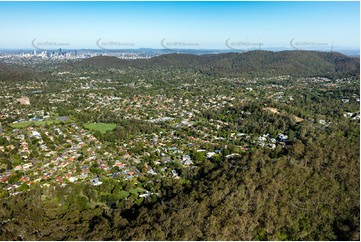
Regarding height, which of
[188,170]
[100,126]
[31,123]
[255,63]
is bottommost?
[100,126]

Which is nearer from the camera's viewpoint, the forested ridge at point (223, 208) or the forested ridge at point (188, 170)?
the forested ridge at point (223, 208)

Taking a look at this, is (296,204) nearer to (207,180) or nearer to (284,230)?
(284,230)

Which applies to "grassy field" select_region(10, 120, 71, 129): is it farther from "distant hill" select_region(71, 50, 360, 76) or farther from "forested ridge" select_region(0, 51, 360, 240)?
"distant hill" select_region(71, 50, 360, 76)

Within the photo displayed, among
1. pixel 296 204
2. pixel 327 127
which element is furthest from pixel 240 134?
pixel 296 204

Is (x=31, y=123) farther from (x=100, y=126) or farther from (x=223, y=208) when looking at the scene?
(x=223, y=208)

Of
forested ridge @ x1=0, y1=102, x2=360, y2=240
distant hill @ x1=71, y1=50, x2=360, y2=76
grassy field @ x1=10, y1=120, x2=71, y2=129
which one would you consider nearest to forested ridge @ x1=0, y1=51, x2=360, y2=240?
forested ridge @ x1=0, y1=102, x2=360, y2=240

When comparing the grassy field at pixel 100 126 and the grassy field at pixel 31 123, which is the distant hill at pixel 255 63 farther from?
the grassy field at pixel 31 123

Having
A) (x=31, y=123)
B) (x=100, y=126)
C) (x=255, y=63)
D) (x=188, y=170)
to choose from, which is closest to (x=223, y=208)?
(x=188, y=170)

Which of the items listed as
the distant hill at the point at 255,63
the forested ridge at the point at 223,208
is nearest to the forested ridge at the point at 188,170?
the forested ridge at the point at 223,208
